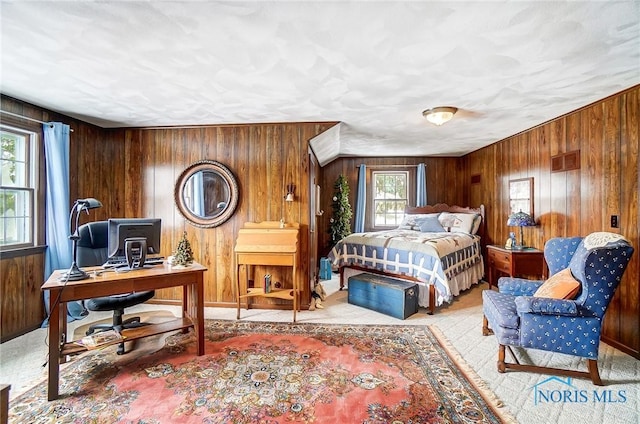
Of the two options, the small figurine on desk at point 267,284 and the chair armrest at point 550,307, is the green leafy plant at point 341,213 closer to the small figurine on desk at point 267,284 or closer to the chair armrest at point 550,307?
the small figurine on desk at point 267,284

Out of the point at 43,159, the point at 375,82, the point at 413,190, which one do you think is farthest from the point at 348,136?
the point at 43,159

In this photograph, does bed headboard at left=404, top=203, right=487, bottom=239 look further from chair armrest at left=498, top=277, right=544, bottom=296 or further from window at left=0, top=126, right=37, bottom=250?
window at left=0, top=126, right=37, bottom=250

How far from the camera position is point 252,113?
3279 millimetres

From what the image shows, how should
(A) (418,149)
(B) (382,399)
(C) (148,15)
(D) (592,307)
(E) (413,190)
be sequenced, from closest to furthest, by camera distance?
(C) (148,15) < (B) (382,399) < (D) (592,307) < (A) (418,149) < (E) (413,190)

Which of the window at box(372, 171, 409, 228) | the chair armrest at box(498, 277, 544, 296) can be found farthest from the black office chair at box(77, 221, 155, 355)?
the window at box(372, 171, 409, 228)

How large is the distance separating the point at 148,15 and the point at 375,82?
166cm

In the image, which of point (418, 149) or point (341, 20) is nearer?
point (341, 20)

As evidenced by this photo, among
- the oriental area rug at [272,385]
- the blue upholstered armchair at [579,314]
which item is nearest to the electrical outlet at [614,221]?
the blue upholstered armchair at [579,314]

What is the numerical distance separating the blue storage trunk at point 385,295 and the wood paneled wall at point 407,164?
2257 millimetres

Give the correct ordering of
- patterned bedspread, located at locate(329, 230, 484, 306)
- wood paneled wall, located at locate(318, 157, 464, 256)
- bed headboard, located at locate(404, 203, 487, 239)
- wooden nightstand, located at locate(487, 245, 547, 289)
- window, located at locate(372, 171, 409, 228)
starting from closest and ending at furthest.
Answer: patterned bedspread, located at locate(329, 230, 484, 306)
wooden nightstand, located at locate(487, 245, 547, 289)
bed headboard, located at locate(404, 203, 487, 239)
wood paneled wall, located at locate(318, 157, 464, 256)
window, located at locate(372, 171, 409, 228)

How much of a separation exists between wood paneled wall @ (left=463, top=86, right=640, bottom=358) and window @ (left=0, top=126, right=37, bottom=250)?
5832 mm

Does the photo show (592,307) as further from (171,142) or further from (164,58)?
(171,142)

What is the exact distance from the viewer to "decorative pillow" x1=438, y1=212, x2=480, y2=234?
496 cm

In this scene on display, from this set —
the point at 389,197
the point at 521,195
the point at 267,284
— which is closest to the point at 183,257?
the point at 267,284
